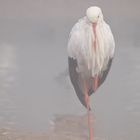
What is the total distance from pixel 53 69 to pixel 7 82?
66 cm

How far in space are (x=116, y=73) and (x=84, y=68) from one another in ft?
7.69

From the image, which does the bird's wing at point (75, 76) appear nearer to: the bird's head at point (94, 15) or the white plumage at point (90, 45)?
the white plumage at point (90, 45)

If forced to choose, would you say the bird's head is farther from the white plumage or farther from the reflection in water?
the reflection in water

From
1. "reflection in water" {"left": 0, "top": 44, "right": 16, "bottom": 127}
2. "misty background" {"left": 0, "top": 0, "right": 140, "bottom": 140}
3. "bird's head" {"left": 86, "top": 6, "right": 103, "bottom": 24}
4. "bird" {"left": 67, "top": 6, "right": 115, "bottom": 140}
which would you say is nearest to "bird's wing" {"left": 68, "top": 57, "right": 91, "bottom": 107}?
"bird" {"left": 67, "top": 6, "right": 115, "bottom": 140}

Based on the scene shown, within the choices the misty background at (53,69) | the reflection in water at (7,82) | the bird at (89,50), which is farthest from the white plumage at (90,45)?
the reflection in water at (7,82)

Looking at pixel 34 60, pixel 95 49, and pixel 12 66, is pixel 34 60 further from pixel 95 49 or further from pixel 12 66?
pixel 95 49

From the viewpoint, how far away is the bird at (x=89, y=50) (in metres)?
3.38

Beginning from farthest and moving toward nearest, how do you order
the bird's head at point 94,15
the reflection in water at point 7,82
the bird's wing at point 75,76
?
the reflection in water at point 7,82, the bird's wing at point 75,76, the bird's head at point 94,15

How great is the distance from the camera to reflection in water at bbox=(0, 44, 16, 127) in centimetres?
464

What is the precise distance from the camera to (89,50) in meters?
3.43

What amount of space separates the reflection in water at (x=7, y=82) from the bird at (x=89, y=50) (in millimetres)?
1037

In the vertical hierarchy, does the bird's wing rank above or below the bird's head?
below

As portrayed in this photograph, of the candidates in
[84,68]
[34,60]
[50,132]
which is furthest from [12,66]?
Answer: [84,68]

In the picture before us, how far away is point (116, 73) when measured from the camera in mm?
5895
